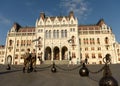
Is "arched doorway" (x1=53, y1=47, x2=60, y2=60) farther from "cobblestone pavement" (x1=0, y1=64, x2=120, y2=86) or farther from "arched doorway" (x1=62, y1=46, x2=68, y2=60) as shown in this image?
"cobblestone pavement" (x1=0, y1=64, x2=120, y2=86)

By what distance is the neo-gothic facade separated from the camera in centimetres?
7275

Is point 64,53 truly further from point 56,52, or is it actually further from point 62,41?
point 62,41

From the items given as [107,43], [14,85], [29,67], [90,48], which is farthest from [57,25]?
[14,85]

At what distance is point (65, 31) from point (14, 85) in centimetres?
6562

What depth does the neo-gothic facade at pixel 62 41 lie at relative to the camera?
72.8 meters

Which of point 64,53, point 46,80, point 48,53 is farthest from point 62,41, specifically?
point 46,80

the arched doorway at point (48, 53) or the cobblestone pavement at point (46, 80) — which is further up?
the arched doorway at point (48, 53)

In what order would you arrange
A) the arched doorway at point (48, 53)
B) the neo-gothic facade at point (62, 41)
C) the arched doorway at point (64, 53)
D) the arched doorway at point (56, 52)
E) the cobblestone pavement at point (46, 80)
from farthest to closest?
the arched doorway at point (56, 52) < the arched doorway at point (48, 53) < the arched doorway at point (64, 53) < the neo-gothic facade at point (62, 41) < the cobblestone pavement at point (46, 80)

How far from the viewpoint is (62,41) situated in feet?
238

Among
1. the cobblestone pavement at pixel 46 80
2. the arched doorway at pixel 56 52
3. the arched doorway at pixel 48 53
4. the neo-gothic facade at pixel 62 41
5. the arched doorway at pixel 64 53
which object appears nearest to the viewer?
the cobblestone pavement at pixel 46 80

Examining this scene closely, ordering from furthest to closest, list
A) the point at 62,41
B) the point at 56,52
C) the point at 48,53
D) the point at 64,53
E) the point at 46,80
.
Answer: the point at 64,53, the point at 56,52, the point at 48,53, the point at 62,41, the point at 46,80

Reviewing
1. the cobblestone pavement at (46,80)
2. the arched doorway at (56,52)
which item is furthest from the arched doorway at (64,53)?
the cobblestone pavement at (46,80)

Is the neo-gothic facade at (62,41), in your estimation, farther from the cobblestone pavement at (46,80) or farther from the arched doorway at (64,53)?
the cobblestone pavement at (46,80)

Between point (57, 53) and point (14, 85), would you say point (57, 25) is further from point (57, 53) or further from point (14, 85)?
point (14, 85)
